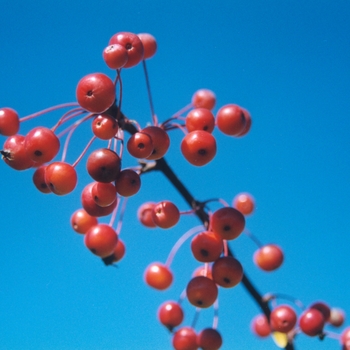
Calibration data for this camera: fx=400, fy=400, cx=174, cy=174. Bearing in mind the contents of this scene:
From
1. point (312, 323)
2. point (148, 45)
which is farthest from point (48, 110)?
point (312, 323)

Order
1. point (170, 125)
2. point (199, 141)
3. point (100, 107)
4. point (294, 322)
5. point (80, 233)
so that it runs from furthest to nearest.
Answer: point (80, 233) < point (294, 322) < point (170, 125) < point (199, 141) < point (100, 107)

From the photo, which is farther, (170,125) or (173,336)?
(173,336)

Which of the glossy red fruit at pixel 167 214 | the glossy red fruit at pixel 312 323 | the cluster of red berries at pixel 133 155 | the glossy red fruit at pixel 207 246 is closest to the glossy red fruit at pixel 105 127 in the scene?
the cluster of red berries at pixel 133 155

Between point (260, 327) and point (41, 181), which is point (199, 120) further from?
point (260, 327)

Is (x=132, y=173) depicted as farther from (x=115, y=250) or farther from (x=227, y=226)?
(x=115, y=250)

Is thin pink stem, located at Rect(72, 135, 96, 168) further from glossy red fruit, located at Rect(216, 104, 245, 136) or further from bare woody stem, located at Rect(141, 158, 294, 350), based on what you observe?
glossy red fruit, located at Rect(216, 104, 245, 136)

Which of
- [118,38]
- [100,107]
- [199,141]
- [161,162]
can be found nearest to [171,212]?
[161,162]

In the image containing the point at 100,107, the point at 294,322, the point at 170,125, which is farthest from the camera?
the point at 294,322
